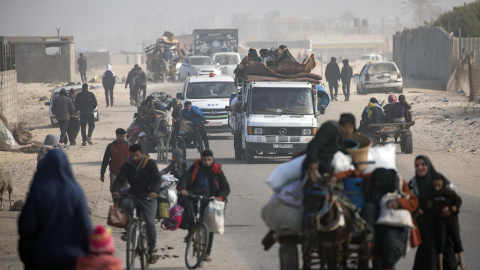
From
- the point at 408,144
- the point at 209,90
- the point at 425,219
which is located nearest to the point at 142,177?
the point at 425,219

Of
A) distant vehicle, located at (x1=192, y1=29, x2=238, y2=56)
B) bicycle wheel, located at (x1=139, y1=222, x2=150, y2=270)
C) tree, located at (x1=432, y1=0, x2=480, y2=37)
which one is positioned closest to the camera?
bicycle wheel, located at (x1=139, y1=222, x2=150, y2=270)

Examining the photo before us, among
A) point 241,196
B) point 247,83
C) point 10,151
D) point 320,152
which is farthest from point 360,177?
point 10,151

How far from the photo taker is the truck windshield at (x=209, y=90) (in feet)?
87.2

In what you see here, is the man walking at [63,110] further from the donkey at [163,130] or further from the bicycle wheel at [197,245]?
the bicycle wheel at [197,245]

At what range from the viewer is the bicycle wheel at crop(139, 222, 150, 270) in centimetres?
964

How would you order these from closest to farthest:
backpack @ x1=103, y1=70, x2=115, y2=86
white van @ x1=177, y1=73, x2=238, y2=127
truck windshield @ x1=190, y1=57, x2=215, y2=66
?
white van @ x1=177, y1=73, x2=238, y2=127 < backpack @ x1=103, y1=70, x2=115, y2=86 < truck windshield @ x1=190, y1=57, x2=215, y2=66

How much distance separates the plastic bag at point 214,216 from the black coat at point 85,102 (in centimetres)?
1525

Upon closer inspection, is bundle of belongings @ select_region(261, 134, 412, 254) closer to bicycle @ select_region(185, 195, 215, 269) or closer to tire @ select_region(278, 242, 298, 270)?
tire @ select_region(278, 242, 298, 270)

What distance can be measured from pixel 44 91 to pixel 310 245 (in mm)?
43504

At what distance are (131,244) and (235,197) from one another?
20.5ft

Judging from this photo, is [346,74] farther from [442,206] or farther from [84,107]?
[442,206]

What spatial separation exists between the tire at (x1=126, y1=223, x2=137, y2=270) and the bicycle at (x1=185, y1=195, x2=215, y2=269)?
0.73m

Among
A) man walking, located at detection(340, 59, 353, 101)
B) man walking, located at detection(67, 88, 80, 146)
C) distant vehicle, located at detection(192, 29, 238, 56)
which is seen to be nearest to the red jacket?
man walking, located at detection(67, 88, 80, 146)

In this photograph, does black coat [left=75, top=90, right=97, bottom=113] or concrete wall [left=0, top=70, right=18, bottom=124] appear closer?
black coat [left=75, top=90, right=97, bottom=113]
